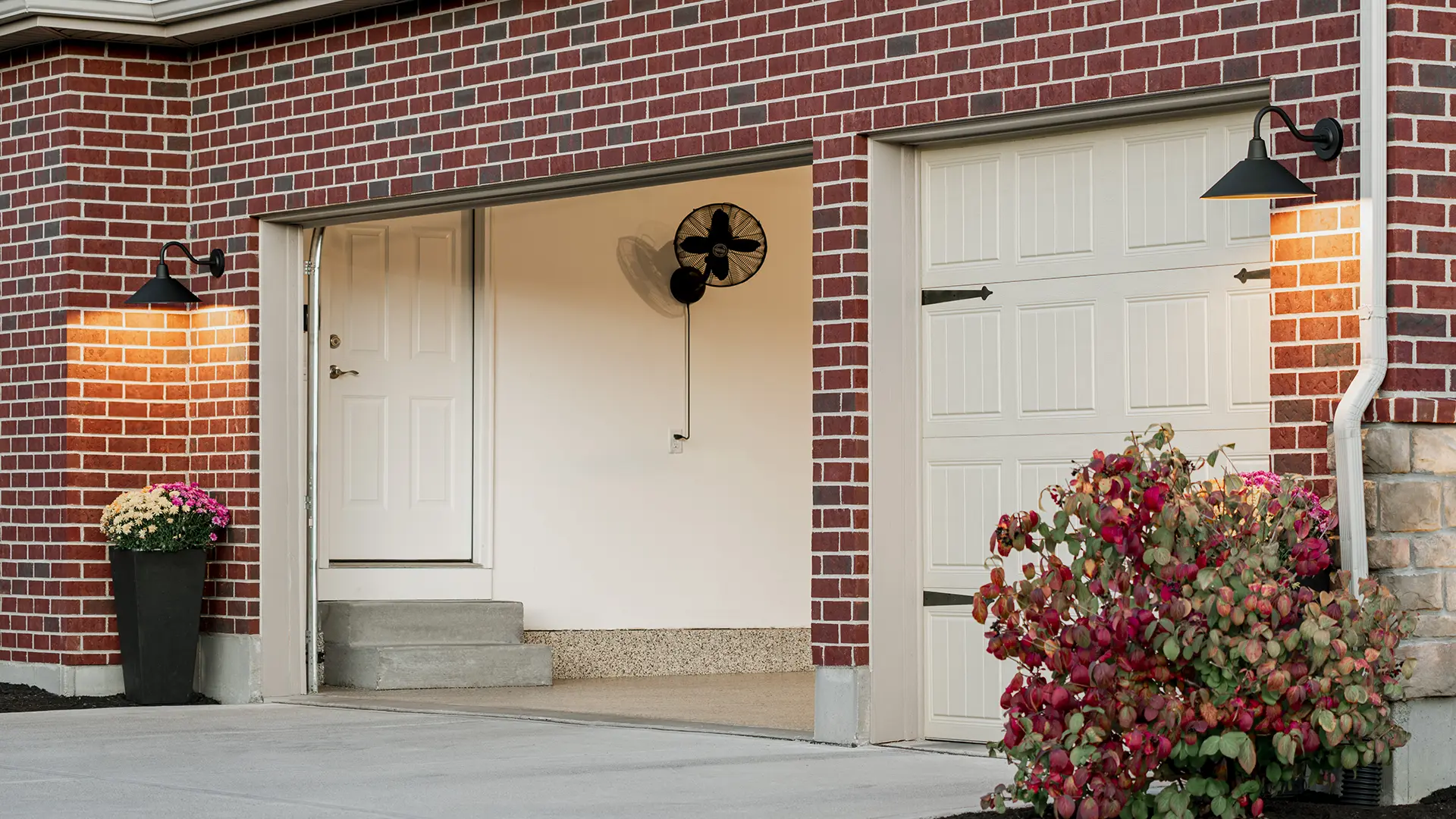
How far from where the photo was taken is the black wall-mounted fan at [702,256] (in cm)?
1144

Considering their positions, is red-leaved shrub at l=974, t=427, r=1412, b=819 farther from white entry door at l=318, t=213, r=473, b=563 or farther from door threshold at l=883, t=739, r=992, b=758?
white entry door at l=318, t=213, r=473, b=563

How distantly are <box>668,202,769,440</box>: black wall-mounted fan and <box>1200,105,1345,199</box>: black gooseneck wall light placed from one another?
556 cm

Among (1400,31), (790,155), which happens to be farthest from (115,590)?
(1400,31)

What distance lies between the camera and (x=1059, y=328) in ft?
23.6

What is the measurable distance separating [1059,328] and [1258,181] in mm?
1421

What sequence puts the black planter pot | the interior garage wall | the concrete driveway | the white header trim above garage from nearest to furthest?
the concrete driveway
the white header trim above garage
the black planter pot
the interior garage wall

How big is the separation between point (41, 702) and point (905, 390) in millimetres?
4687

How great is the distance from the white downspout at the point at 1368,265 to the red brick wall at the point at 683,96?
5.1 inches

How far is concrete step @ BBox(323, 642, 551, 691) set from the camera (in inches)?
397

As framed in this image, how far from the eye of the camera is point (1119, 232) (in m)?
7.01

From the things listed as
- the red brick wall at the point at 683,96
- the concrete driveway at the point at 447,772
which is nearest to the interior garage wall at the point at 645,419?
the red brick wall at the point at 683,96

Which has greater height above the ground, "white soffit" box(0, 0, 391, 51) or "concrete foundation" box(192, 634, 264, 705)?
"white soffit" box(0, 0, 391, 51)

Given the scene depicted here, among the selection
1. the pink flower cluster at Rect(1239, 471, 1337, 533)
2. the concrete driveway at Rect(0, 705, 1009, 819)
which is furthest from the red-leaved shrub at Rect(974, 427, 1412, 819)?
the concrete driveway at Rect(0, 705, 1009, 819)

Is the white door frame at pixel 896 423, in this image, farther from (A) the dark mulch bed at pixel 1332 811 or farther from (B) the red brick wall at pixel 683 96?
(A) the dark mulch bed at pixel 1332 811
